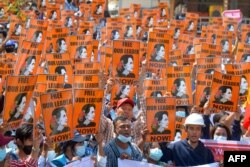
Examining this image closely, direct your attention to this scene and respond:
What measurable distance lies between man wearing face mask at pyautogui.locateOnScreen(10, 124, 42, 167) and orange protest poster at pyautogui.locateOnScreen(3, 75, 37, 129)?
0.76ft

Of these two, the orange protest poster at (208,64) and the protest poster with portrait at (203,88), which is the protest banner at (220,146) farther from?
the orange protest poster at (208,64)

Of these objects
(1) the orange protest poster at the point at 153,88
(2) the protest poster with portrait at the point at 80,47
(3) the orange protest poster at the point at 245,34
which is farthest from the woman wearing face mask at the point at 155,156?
(3) the orange protest poster at the point at 245,34

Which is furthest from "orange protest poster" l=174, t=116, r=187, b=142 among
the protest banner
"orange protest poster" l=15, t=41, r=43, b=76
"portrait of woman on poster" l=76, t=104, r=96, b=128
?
"orange protest poster" l=15, t=41, r=43, b=76

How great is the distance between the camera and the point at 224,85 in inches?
419

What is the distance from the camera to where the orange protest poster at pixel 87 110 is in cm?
912

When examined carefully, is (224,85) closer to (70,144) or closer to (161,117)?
(161,117)

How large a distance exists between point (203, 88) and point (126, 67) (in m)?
0.96

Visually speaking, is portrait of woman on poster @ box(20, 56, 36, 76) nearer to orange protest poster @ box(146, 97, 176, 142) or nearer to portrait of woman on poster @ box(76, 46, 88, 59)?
portrait of woman on poster @ box(76, 46, 88, 59)

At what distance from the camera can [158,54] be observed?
43.4ft

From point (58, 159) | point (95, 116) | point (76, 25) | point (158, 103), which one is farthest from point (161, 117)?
point (76, 25)

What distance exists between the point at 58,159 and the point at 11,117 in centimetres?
69

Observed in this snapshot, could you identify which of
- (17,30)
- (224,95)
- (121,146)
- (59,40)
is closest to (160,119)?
(121,146)

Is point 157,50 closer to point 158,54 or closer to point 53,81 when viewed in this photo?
point 158,54

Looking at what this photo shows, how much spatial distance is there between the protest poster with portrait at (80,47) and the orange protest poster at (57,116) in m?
5.50
